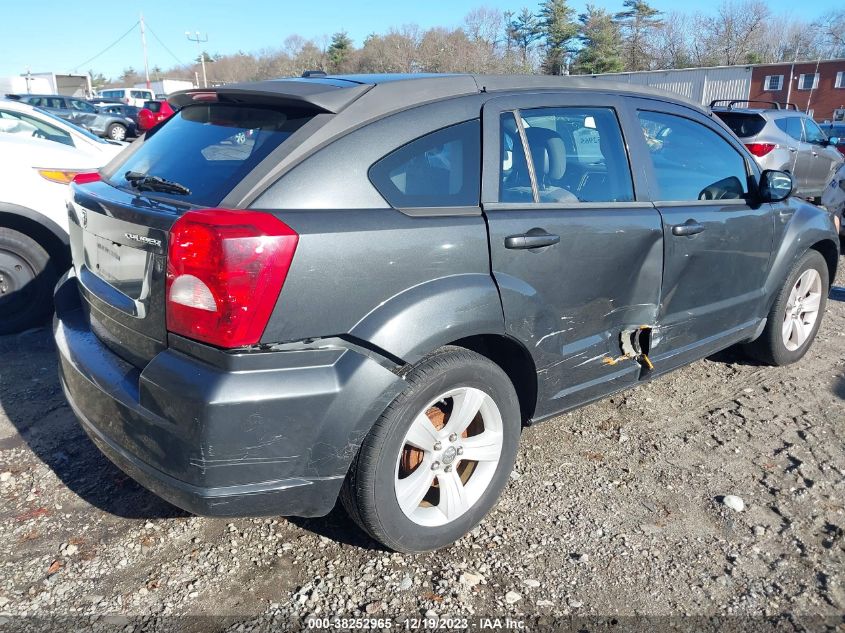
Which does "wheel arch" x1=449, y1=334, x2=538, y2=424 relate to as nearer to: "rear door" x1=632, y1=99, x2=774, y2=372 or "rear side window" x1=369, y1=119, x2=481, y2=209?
"rear side window" x1=369, y1=119, x2=481, y2=209

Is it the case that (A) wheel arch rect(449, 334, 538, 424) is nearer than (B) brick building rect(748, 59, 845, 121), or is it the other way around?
(A) wheel arch rect(449, 334, 538, 424)

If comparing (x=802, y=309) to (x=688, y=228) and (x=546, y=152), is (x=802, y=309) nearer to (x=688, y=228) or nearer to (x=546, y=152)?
(x=688, y=228)

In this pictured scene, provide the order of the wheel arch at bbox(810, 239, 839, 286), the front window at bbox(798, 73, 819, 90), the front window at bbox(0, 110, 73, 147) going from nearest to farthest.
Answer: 1. the wheel arch at bbox(810, 239, 839, 286)
2. the front window at bbox(0, 110, 73, 147)
3. the front window at bbox(798, 73, 819, 90)

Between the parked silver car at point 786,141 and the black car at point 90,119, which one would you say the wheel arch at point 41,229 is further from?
the black car at point 90,119

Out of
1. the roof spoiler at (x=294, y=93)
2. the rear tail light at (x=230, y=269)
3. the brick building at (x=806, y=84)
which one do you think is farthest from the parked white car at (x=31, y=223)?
the brick building at (x=806, y=84)

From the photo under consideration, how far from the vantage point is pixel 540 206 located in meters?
2.79

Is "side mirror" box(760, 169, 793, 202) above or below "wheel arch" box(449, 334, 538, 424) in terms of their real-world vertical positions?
above

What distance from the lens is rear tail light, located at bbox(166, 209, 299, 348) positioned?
6.72 ft

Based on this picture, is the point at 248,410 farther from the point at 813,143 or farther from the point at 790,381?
the point at 813,143

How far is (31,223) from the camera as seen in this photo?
4676 millimetres

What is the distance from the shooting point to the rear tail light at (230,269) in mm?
2049

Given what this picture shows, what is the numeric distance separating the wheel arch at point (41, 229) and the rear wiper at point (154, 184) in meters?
2.45

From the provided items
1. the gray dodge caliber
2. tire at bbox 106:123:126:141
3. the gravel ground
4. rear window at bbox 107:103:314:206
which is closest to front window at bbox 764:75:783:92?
tire at bbox 106:123:126:141

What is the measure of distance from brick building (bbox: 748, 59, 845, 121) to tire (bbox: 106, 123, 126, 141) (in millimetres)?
38696
